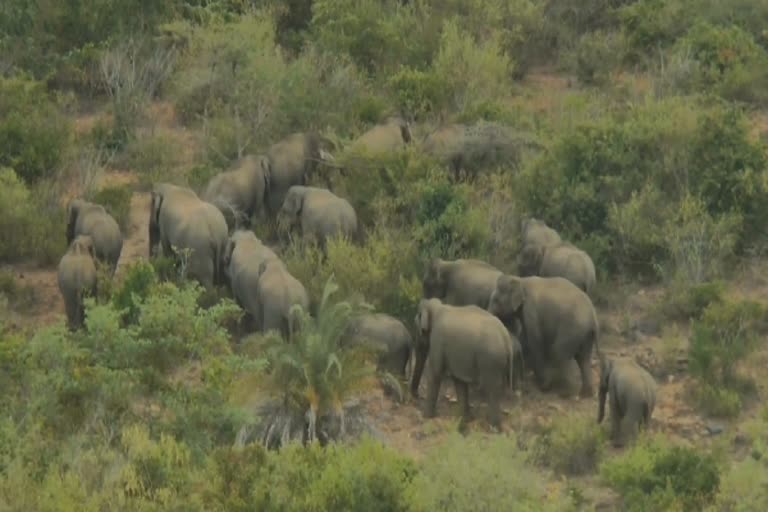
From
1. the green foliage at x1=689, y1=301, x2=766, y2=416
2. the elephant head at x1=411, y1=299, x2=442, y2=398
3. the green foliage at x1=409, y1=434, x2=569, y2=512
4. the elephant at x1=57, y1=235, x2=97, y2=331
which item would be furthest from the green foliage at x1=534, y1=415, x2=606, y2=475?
the elephant at x1=57, y1=235, x2=97, y2=331

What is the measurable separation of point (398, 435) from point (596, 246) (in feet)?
12.1

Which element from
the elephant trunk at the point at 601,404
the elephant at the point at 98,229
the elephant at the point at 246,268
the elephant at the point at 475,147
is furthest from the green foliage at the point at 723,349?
the elephant at the point at 98,229

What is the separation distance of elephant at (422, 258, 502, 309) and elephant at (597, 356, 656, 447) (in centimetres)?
179

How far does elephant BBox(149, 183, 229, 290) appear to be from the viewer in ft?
50.4

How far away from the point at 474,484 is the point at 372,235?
6.06m

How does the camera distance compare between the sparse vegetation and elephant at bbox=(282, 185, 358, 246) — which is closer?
the sparse vegetation

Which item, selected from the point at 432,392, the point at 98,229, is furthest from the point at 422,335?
the point at 98,229

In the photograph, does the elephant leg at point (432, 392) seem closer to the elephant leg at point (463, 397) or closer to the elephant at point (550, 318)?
the elephant leg at point (463, 397)

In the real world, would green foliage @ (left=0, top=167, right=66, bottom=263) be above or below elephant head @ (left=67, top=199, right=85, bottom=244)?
below

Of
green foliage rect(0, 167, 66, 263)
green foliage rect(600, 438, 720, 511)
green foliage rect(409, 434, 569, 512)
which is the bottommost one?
green foliage rect(0, 167, 66, 263)

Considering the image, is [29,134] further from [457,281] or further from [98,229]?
[457,281]

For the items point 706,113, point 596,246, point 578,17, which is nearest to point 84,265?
point 596,246

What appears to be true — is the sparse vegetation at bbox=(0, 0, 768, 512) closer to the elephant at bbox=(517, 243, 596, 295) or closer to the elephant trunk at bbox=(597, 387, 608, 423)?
the elephant trunk at bbox=(597, 387, 608, 423)

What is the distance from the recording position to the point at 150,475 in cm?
998
